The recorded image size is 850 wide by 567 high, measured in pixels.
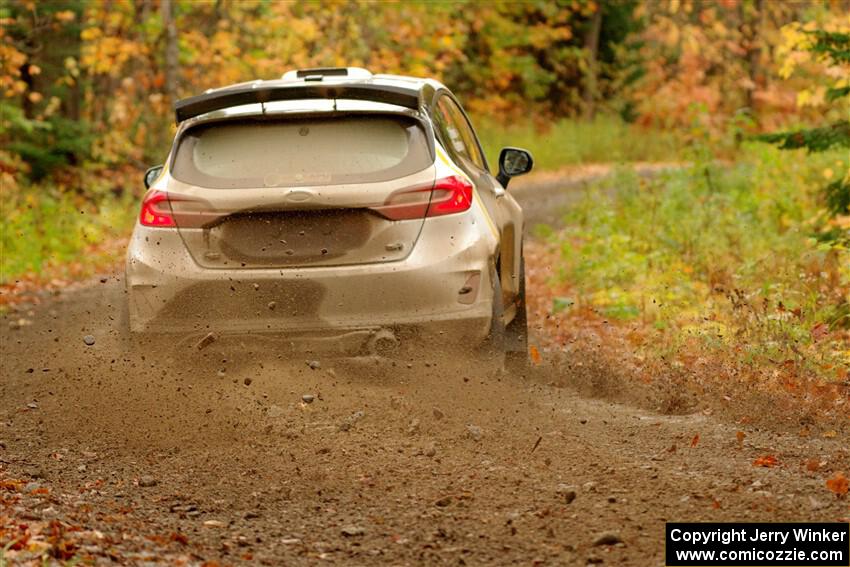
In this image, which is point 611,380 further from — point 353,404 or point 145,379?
point 145,379

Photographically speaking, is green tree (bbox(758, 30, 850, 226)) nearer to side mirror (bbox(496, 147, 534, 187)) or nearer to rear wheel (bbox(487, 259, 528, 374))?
side mirror (bbox(496, 147, 534, 187))

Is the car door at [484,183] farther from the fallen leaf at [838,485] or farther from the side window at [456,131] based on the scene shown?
the fallen leaf at [838,485]

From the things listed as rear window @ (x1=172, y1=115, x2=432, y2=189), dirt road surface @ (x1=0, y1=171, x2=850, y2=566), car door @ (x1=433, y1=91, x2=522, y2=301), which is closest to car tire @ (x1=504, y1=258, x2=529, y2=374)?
car door @ (x1=433, y1=91, x2=522, y2=301)

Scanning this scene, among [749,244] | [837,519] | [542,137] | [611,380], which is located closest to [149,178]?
[611,380]

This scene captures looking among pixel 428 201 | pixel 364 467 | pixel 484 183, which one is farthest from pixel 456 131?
pixel 364 467

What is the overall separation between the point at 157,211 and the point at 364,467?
1.85 meters

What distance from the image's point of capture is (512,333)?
9.06m

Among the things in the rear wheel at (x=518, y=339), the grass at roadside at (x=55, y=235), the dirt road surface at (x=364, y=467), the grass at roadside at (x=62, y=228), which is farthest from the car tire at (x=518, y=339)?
the grass at roadside at (x=55, y=235)

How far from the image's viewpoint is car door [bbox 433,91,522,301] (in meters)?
7.90

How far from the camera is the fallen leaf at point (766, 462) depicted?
6.38 m

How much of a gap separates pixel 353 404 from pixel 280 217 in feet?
3.68

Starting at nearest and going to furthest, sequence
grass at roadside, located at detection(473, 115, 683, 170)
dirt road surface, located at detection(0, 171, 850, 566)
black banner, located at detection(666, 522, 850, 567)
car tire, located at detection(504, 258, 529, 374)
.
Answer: black banner, located at detection(666, 522, 850, 567) → dirt road surface, located at detection(0, 171, 850, 566) → car tire, located at detection(504, 258, 529, 374) → grass at roadside, located at detection(473, 115, 683, 170)

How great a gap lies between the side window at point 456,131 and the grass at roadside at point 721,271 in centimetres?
177

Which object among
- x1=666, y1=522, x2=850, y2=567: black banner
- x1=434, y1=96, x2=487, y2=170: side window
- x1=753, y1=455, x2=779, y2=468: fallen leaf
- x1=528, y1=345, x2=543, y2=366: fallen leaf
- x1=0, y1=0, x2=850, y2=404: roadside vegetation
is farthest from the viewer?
Answer: x1=0, y1=0, x2=850, y2=404: roadside vegetation
